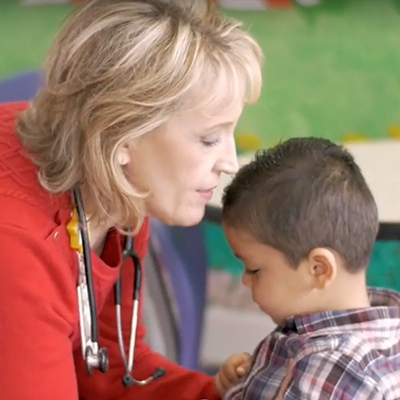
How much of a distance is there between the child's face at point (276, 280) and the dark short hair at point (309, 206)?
0.04 feet

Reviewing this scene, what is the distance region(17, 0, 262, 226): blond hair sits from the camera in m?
0.90

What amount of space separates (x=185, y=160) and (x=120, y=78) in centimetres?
14

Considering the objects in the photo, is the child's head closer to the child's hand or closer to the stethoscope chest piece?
the child's hand

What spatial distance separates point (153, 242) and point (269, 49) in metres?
0.60

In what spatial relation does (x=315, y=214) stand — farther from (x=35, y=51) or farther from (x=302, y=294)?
A: (x=35, y=51)

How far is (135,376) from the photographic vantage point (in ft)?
3.95

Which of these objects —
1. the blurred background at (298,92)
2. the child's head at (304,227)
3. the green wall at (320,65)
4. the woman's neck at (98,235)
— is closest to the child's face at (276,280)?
the child's head at (304,227)

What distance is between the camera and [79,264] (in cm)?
99

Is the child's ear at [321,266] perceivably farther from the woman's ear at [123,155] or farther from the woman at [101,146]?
the woman's ear at [123,155]

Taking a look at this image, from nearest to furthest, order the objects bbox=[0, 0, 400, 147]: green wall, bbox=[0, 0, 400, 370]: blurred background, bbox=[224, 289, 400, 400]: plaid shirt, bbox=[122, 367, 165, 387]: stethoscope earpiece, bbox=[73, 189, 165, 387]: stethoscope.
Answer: bbox=[224, 289, 400, 400]: plaid shirt < bbox=[73, 189, 165, 387]: stethoscope < bbox=[122, 367, 165, 387]: stethoscope earpiece < bbox=[0, 0, 400, 370]: blurred background < bbox=[0, 0, 400, 147]: green wall

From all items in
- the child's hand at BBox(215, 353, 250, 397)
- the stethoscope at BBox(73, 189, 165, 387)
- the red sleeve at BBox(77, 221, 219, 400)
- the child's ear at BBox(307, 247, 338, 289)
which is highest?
the child's ear at BBox(307, 247, 338, 289)

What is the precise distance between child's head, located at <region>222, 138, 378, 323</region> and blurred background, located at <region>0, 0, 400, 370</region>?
0.58 m

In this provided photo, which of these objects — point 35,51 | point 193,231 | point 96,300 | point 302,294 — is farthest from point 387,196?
point 35,51

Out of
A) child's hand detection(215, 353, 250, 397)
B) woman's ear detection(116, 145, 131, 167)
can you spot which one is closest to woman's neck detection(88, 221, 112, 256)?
woman's ear detection(116, 145, 131, 167)
